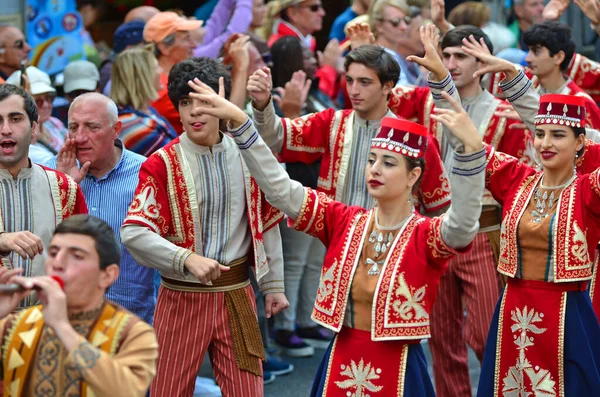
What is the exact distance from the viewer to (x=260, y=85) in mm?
5492

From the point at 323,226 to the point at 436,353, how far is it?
178 centimetres

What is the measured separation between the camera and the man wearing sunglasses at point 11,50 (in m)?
7.39

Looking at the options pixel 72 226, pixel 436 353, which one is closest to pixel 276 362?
→ pixel 436 353

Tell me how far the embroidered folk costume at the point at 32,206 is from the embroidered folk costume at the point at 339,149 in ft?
4.09

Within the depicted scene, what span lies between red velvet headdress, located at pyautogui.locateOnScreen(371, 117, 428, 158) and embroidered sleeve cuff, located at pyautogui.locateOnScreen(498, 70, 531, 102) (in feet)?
4.37

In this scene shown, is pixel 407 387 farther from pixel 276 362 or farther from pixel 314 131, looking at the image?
pixel 276 362

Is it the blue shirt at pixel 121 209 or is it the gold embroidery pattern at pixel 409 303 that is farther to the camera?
the blue shirt at pixel 121 209

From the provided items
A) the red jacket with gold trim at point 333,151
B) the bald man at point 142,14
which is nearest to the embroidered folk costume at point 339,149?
the red jacket with gold trim at point 333,151

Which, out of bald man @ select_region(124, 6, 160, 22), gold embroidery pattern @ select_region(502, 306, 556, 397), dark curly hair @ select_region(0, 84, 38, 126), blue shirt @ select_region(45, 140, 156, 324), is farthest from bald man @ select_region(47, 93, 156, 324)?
bald man @ select_region(124, 6, 160, 22)

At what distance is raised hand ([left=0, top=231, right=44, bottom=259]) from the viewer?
4395mm

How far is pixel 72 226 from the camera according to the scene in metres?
3.71

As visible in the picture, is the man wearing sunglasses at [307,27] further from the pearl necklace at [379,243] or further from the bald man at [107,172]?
the pearl necklace at [379,243]

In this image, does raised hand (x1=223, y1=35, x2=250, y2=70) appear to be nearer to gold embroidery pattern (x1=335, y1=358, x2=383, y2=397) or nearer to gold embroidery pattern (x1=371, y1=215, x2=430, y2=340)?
gold embroidery pattern (x1=371, y1=215, x2=430, y2=340)

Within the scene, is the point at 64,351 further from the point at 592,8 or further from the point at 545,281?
the point at 592,8
